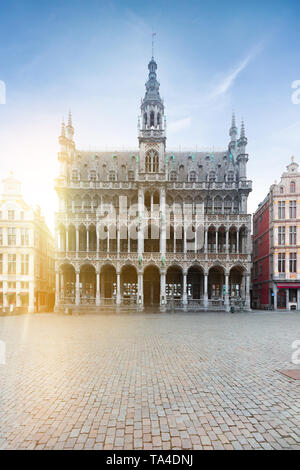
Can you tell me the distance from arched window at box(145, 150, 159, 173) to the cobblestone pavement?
1264 inches

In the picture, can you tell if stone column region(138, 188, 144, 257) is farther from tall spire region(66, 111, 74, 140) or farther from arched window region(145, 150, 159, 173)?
tall spire region(66, 111, 74, 140)

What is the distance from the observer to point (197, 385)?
811 cm

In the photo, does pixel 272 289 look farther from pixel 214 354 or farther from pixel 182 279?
pixel 214 354

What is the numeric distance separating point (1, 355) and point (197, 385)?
8337 millimetres

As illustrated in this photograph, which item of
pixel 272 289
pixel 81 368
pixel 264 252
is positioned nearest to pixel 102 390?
pixel 81 368

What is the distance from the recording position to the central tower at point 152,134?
41.6 m

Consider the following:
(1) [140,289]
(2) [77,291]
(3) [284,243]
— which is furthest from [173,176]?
(2) [77,291]

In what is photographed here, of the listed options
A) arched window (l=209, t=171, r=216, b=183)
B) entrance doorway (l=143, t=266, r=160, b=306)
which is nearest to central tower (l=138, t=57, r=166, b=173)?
arched window (l=209, t=171, r=216, b=183)

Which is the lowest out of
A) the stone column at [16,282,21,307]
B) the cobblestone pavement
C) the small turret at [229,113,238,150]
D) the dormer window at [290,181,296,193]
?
the stone column at [16,282,21,307]

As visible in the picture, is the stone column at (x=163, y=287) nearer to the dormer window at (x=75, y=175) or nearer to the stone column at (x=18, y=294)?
the dormer window at (x=75, y=175)

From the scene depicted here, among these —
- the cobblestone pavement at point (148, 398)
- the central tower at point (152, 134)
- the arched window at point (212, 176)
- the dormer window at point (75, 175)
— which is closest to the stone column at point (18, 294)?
the dormer window at point (75, 175)

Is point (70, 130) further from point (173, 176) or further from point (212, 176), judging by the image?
point (212, 176)

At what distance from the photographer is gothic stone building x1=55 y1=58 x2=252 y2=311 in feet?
130

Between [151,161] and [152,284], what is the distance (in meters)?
18.1
